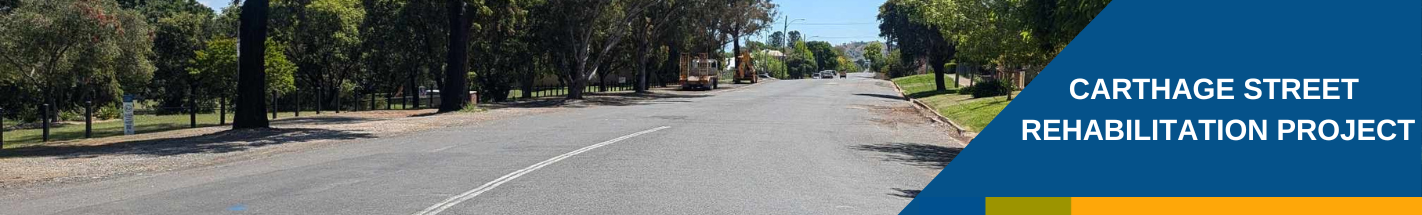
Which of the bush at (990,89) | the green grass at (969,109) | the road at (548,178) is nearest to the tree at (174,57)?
the green grass at (969,109)

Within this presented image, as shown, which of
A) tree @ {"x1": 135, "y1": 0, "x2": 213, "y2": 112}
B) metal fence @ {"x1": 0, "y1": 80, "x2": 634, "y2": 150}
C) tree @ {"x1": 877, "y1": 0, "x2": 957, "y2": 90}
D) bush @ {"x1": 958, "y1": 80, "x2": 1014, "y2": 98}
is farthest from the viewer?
tree @ {"x1": 877, "y1": 0, "x2": 957, "y2": 90}

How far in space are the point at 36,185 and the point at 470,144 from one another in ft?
21.7

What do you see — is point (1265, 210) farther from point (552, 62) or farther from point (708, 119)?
point (552, 62)

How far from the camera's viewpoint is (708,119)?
26.5 m

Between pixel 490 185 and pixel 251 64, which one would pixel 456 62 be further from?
pixel 490 185

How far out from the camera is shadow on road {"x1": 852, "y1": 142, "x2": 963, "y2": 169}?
51.1 ft

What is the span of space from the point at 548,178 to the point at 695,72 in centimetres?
5087

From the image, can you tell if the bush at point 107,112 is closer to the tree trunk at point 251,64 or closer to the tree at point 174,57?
the tree at point 174,57

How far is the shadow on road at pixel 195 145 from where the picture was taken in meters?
16.1

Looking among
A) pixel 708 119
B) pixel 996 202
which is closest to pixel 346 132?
pixel 708 119

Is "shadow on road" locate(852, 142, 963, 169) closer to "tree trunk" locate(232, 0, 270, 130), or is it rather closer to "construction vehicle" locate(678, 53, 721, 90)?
"tree trunk" locate(232, 0, 270, 130)

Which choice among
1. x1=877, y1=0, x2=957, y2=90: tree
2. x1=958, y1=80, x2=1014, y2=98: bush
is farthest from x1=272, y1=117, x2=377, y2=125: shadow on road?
x1=877, y1=0, x2=957, y2=90: tree

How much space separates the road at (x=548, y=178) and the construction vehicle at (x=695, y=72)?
41.4m

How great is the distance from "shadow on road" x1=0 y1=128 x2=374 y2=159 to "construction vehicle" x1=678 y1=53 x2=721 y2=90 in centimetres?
4119
